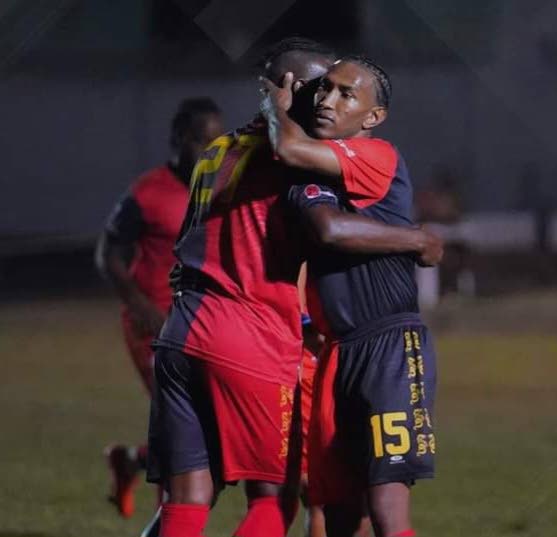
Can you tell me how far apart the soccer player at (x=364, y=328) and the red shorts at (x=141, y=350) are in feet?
8.12

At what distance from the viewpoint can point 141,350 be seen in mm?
8078

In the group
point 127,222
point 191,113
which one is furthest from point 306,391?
point 127,222

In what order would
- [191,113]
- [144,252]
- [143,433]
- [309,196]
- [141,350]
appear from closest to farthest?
[309,196] < [191,113] < [141,350] < [144,252] < [143,433]

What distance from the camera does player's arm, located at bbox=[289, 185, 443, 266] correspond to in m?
5.27

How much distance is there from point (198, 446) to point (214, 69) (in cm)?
1886

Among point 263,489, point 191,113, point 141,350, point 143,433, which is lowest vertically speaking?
point 263,489

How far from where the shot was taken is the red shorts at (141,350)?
8.00m

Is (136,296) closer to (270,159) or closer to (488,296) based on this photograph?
(270,159)

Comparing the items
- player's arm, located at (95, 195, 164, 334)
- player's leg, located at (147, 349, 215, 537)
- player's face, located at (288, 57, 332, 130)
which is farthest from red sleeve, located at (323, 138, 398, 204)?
player's arm, located at (95, 195, 164, 334)

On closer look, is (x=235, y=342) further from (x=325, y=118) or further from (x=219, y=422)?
(x=325, y=118)

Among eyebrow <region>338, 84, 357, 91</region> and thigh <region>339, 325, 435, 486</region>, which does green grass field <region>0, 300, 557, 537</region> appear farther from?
eyebrow <region>338, 84, 357, 91</region>

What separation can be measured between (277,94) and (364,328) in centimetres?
82

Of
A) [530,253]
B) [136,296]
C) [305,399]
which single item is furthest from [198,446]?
[530,253]

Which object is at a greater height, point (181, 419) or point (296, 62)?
point (296, 62)
